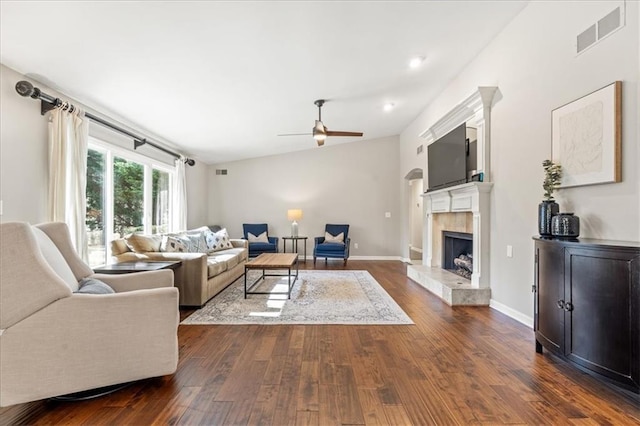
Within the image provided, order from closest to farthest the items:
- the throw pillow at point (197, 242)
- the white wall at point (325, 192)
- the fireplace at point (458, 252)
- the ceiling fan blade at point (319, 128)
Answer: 1. the ceiling fan blade at point (319, 128)
2. the fireplace at point (458, 252)
3. the throw pillow at point (197, 242)
4. the white wall at point (325, 192)

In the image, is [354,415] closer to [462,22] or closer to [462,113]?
[462,22]

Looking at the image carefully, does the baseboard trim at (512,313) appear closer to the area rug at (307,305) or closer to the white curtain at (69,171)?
the area rug at (307,305)

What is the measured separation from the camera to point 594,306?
6.34 ft

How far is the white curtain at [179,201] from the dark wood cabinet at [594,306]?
612 cm

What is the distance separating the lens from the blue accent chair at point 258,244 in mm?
7262

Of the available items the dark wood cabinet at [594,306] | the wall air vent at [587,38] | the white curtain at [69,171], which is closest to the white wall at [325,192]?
the white curtain at [69,171]

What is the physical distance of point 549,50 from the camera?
2887 millimetres

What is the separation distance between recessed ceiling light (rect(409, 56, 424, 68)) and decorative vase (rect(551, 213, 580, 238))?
100 inches

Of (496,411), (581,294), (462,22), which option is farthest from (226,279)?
(462,22)

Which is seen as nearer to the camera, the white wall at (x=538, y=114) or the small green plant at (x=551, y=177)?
the white wall at (x=538, y=114)

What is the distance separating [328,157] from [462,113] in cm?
408

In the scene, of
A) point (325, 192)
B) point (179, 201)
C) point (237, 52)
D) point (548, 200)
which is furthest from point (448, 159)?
point (179, 201)

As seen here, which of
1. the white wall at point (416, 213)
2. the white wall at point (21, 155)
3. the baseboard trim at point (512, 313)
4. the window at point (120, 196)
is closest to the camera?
the white wall at point (21, 155)

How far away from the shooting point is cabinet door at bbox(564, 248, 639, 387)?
5.73ft
